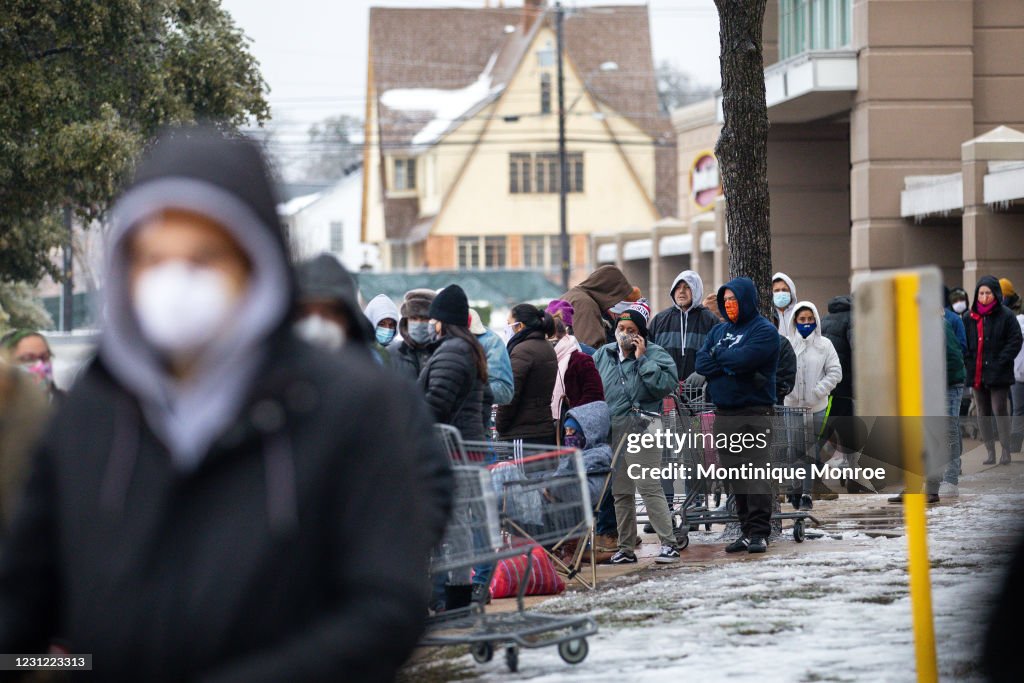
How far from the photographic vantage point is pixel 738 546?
1176cm

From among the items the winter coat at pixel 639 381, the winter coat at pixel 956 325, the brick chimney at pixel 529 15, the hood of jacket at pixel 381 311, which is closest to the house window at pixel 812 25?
the winter coat at pixel 956 325

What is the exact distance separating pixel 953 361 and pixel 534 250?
57307mm

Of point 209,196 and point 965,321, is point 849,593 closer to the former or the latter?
point 209,196

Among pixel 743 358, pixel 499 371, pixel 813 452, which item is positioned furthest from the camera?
pixel 813 452

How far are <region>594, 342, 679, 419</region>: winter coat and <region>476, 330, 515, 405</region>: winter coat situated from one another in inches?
44.6

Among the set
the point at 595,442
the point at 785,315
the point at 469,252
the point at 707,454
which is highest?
the point at 469,252

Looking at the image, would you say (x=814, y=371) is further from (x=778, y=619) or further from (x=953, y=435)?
(x=778, y=619)

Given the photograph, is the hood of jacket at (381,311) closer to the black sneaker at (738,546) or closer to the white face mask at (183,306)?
the black sneaker at (738,546)

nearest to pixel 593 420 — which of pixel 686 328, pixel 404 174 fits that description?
pixel 686 328

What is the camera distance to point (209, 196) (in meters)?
2.29

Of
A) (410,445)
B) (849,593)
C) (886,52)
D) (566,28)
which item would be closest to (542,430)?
(849,593)

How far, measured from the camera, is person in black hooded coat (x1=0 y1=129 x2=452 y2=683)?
225cm

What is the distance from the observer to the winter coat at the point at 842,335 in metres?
14.9

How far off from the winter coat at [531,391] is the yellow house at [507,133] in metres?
57.5
